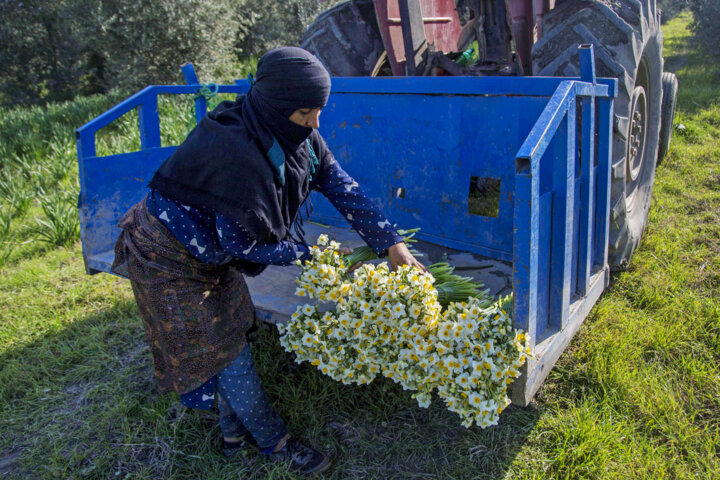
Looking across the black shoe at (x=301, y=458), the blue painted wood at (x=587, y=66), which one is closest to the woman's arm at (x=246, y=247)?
the black shoe at (x=301, y=458)

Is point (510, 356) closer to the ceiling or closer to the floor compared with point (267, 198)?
closer to the floor

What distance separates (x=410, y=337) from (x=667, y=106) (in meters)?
3.68

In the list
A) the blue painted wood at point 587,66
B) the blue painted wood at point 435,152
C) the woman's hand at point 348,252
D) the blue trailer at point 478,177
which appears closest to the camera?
the blue trailer at point 478,177

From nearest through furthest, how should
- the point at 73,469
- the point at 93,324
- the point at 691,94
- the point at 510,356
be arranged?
the point at 510,356 → the point at 73,469 → the point at 93,324 → the point at 691,94

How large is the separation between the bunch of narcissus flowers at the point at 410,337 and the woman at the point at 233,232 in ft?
0.76

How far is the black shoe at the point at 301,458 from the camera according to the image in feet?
7.79

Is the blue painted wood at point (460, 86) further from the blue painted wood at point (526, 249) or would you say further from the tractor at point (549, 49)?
the blue painted wood at point (526, 249)

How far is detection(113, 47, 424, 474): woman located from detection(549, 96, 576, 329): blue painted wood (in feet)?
1.90

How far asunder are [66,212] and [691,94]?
6944mm

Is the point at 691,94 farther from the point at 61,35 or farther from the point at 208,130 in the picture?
the point at 61,35

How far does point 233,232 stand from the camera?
2.05 metres

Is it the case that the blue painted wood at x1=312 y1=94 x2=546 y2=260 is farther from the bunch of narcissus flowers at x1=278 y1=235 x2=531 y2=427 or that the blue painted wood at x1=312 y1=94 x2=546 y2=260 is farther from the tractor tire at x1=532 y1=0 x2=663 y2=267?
the bunch of narcissus flowers at x1=278 y1=235 x2=531 y2=427

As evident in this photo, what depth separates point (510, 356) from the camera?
77.0 inches

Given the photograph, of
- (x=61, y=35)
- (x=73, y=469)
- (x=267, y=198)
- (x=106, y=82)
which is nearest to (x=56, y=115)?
(x=106, y=82)
